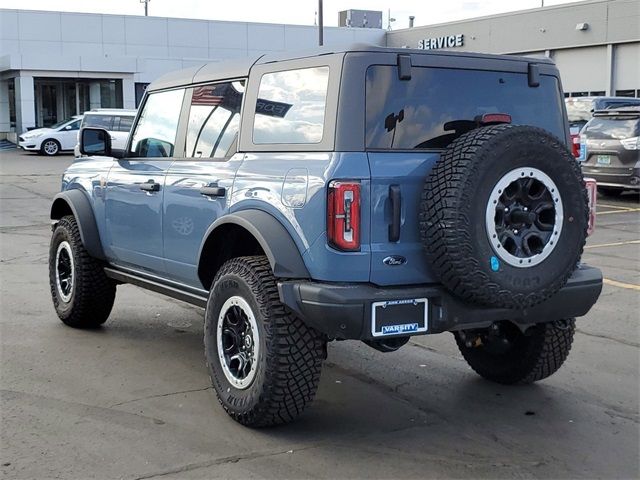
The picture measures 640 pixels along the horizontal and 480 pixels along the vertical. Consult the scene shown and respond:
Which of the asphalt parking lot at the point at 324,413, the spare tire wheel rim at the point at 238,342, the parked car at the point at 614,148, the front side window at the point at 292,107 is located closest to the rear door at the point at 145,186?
the asphalt parking lot at the point at 324,413

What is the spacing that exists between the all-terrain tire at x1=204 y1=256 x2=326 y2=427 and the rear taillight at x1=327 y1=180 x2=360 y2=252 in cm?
50

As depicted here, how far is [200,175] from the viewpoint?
514cm

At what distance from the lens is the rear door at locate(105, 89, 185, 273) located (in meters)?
5.66

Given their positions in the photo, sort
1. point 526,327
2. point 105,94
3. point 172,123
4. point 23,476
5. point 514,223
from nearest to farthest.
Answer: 1. point 23,476
2. point 514,223
3. point 526,327
4. point 172,123
5. point 105,94

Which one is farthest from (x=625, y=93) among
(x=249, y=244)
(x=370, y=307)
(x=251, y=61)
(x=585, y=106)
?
(x=370, y=307)

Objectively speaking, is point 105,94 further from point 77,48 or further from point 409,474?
point 409,474

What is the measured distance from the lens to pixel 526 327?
4.84 metres

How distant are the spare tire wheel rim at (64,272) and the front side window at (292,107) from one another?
2739 millimetres

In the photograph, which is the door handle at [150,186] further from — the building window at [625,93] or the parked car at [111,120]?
the building window at [625,93]

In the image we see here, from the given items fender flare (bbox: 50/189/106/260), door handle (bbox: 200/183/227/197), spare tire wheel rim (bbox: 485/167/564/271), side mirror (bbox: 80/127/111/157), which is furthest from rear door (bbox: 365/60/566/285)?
fender flare (bbox: 50/189/106/260)

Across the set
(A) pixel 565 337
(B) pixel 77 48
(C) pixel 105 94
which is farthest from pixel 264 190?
(B) pixel 77 48

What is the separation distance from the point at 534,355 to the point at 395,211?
64.2 inches

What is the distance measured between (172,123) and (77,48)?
3725 centimetres

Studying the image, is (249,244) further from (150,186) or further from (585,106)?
(585,106)
